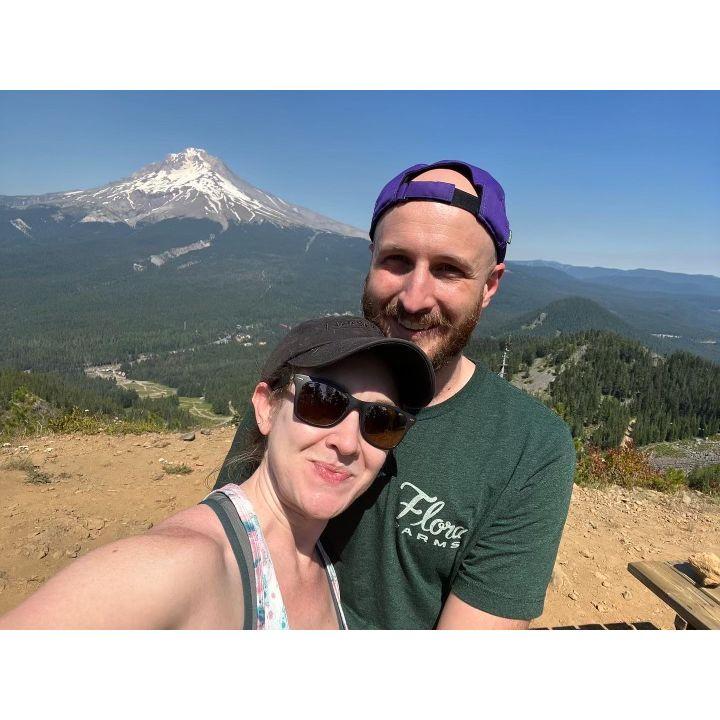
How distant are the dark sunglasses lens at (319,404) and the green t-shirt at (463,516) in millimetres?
397

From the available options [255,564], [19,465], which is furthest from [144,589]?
[19,465]

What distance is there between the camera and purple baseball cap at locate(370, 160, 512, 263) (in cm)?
159

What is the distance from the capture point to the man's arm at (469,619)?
1.48 metres

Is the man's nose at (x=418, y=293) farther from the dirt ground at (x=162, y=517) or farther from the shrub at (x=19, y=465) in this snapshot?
the shrub at (x=19, y=465)

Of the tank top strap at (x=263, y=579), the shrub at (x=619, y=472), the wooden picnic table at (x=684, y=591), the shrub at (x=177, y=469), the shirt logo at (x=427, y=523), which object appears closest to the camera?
the tank top strap at (x=263, y=579)

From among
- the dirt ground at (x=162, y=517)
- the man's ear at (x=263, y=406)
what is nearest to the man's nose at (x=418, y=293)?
the man's ear at (x=263, y=406)

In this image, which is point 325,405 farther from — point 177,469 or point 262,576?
point 177,469

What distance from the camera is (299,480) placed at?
Answer: 4.28 ft

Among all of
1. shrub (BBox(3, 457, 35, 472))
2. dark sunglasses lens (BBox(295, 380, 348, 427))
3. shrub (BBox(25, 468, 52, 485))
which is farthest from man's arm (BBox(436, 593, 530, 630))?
shrub (BBox(3, 457, 35, 472))

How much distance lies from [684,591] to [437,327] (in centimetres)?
262

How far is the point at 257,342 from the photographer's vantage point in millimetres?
161000
